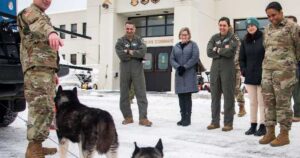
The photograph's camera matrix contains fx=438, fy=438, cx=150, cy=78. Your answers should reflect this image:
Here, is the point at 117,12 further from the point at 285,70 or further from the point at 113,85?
the point at 285,70

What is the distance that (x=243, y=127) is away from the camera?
7.39 meters

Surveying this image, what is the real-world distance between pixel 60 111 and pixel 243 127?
389cm

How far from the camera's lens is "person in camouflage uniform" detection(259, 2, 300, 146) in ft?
18.2

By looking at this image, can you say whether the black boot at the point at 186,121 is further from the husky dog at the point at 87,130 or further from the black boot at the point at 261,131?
the husky dog at the point at 87,130

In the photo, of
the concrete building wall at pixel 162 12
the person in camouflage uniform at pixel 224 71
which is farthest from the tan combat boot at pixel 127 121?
the concrete building wall at pixel 162 12

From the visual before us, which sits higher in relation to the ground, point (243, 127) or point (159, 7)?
point (159, 7)

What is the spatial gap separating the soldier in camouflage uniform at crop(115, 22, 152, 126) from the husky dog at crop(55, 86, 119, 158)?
3166 millimetres

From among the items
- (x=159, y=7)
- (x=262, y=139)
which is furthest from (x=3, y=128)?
(x=159, y=7)

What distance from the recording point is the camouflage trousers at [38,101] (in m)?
4.25

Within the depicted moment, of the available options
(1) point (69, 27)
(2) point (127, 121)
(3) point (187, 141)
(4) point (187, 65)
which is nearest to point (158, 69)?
(1) point (69, 27)

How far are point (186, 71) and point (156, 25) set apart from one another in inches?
639

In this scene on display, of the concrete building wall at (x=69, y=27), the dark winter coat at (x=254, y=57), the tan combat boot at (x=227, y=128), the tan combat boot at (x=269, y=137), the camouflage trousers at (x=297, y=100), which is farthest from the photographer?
the concrete building wall at (x=69, y=27)

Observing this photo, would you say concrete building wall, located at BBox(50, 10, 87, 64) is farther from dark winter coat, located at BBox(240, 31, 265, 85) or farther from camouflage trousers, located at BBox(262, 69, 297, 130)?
camouflage trousers, located at BBox(262, 69, 297, 130)

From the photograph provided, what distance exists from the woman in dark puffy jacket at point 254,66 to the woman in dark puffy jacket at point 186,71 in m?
1.11
